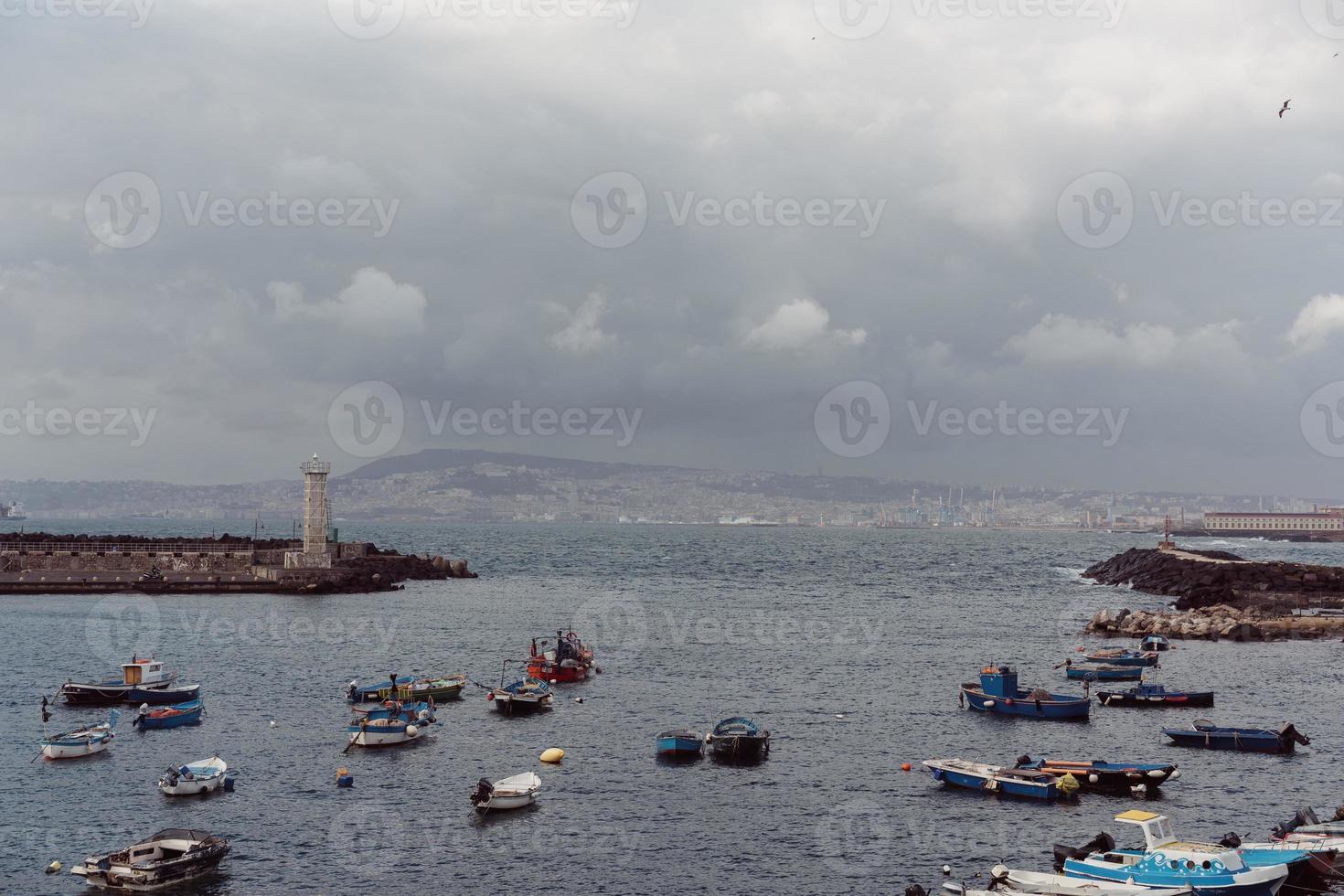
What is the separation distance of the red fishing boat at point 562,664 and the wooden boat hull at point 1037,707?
24028mm

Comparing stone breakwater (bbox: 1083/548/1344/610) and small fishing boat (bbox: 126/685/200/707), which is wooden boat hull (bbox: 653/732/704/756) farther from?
stone breakwater (bbox: 1083/548/1344/610)

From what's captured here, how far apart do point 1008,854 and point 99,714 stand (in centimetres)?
4484

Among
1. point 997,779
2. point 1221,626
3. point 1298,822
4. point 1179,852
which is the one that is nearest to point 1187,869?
point 1179,852

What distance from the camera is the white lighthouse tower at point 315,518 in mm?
125875

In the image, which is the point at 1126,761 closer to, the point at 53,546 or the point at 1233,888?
the point at 1233,888

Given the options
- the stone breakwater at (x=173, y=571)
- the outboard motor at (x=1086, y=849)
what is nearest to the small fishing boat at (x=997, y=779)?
the outboard motor at (x=1086, y=849)

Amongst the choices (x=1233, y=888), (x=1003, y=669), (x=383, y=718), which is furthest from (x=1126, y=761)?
(x=383, y=718)

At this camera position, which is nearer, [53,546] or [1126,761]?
[1126,761]

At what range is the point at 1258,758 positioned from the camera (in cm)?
4859

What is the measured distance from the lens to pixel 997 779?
4303cm

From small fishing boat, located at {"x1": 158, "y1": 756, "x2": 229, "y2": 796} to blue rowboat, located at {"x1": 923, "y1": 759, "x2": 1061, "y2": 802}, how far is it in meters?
27.5

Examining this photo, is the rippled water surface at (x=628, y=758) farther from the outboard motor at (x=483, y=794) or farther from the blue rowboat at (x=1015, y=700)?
the blue rowboat at (x=1015, y=700)

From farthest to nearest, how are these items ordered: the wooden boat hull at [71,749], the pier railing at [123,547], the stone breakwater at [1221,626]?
1. the pier railing at [123,547]
2. the stone breakwater at [1221,626]
3. the wooden boat hull at [71,749]

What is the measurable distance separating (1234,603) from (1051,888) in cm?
8492
